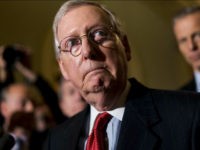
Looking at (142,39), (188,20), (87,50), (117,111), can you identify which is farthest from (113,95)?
(142,39)

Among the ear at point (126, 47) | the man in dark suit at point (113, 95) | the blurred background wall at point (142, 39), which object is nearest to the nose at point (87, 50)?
the man in dark suit at point (113, 95)

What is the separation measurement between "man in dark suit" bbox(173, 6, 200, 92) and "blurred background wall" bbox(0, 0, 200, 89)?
192 cm

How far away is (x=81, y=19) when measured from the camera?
140cm

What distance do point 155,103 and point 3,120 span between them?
1.07 m

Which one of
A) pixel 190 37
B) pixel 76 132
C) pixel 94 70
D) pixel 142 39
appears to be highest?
pixel 94 70

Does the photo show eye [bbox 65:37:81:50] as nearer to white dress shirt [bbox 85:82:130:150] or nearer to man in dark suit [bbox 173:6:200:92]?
white dress shirt [bbox 85:82:130:150]

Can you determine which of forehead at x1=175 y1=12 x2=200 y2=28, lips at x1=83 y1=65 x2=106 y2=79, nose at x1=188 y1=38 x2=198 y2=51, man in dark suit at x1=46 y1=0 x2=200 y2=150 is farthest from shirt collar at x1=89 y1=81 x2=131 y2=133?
forehead at x1=175 y1=12 x2=200 y2=28

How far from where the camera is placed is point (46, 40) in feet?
14.5

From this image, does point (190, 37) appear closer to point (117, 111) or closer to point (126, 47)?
point (126, 47)

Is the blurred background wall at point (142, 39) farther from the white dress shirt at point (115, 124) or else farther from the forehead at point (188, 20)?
the white dress shirt at point (115, 124)

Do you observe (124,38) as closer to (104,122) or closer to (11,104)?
(104,122)

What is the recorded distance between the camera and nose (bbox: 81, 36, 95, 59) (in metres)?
1.33

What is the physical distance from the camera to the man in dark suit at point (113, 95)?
128cm

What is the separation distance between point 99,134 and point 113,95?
13 centimetres
